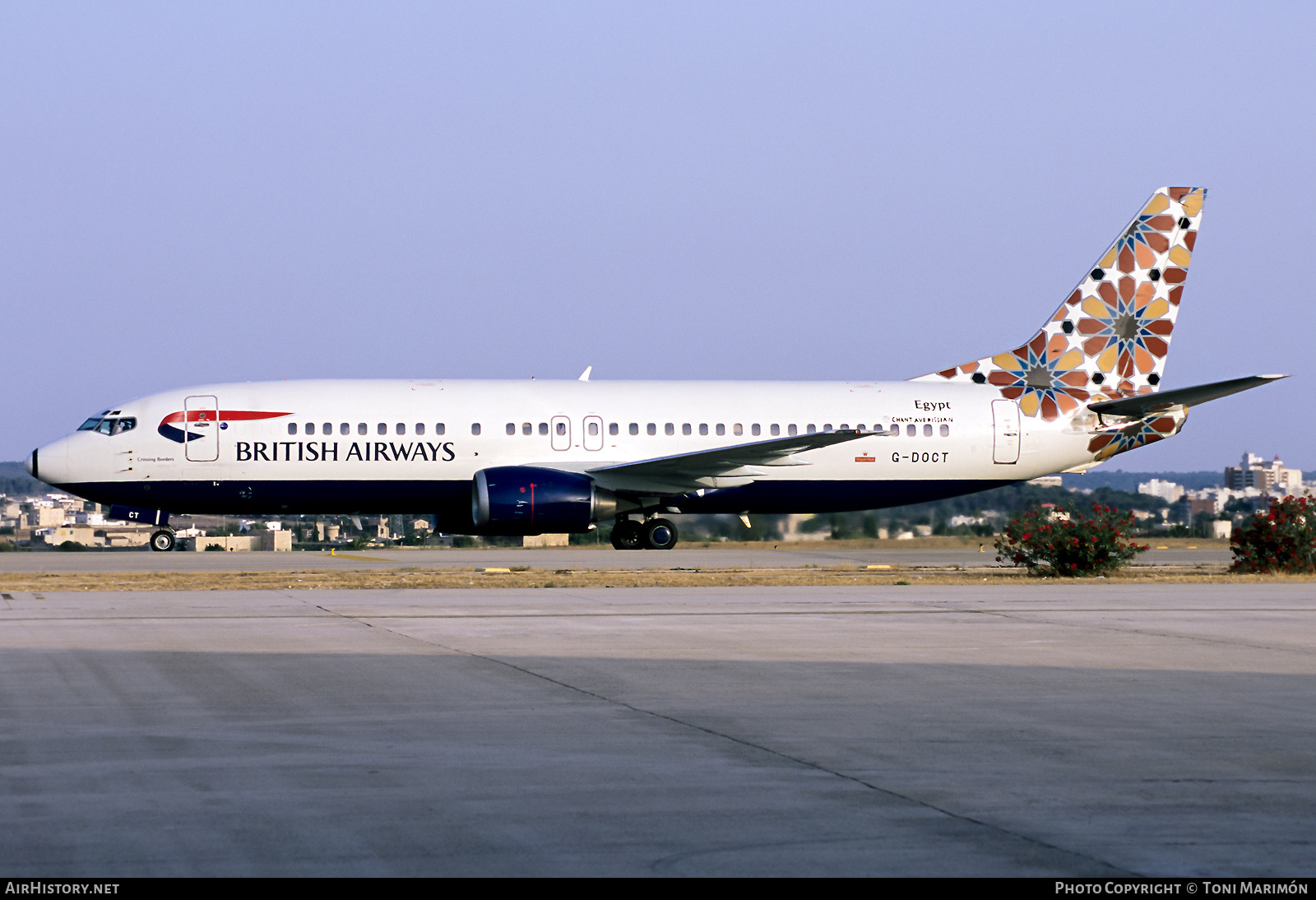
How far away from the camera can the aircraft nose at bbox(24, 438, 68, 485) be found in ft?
98.3

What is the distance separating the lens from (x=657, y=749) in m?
7.96

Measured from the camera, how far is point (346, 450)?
29828mm

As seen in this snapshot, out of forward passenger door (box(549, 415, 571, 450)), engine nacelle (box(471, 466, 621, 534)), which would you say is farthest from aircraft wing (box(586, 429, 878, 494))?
engine nacelle (box(471, 466, 621, 534))

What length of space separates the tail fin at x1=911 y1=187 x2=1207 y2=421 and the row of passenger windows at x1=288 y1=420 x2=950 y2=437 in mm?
2269

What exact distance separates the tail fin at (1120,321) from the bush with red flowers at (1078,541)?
8.23m

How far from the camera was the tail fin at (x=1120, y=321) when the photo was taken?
3372 cm

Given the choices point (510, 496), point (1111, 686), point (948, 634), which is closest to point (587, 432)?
point (510, 496)

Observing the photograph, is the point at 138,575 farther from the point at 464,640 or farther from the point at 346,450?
A: the point at 464,640

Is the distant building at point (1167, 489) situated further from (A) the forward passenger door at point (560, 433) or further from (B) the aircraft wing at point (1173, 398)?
(A) the forward passenger door at point (560, 433)

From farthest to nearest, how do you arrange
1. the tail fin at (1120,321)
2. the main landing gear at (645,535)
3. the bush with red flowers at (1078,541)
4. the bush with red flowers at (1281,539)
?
the tail fin at (1120,321) → the main landing gear at (645,535) → the bush with red flowers at (1281,539) → the bush with red flowers at (1078,541)

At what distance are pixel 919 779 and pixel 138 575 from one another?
19.7 metres

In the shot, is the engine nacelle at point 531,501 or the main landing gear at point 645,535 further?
the main landing gear at point 645,535

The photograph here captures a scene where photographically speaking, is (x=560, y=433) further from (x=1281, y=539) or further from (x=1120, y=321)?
(x=1281, y=539)

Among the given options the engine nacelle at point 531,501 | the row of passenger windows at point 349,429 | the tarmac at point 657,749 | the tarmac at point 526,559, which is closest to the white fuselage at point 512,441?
the row of passenger windows at point 349,429
